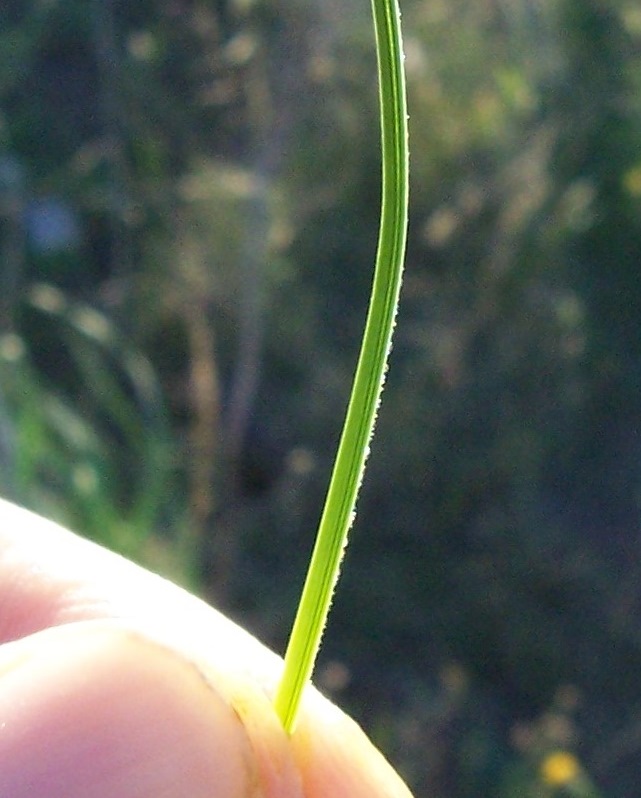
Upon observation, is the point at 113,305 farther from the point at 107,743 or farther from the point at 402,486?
the point at 107,743

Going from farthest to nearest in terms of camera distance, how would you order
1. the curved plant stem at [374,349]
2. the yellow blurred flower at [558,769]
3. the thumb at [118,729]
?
1. the yellow blurred flower at [558,769]
2. the thumb at [118,729]
3. the curved plant stem at [374,349]

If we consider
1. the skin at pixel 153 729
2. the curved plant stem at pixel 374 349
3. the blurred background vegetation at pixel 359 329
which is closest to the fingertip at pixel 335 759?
the skin at pixel 153 729

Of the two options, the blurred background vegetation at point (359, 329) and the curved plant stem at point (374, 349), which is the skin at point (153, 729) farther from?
the blurred background vegetation at point (359, 329)

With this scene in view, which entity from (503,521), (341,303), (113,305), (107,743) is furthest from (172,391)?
(107,743)

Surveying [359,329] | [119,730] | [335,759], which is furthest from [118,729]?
[359,329]

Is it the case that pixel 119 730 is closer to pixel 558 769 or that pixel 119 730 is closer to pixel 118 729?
pixel 118 729

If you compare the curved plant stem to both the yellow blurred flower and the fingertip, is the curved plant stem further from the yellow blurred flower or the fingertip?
the yellow blurred flower
